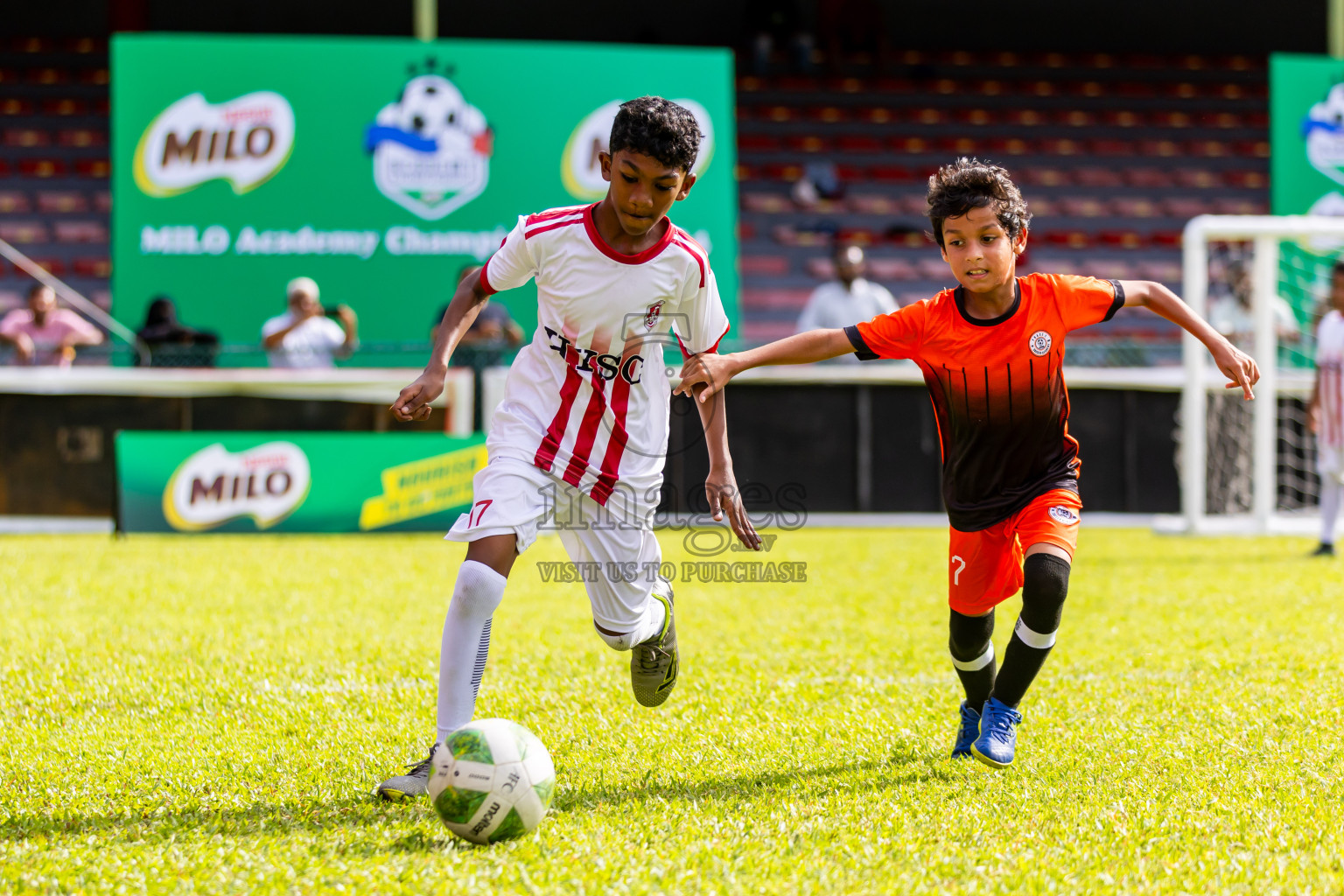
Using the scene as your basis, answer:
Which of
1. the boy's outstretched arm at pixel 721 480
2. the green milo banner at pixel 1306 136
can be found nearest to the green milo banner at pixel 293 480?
the boy's outstretched arm at pixel 721 480

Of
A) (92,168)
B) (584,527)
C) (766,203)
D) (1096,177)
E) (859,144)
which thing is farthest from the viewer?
(1096,177)

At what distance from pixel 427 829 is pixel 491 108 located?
11106 mm

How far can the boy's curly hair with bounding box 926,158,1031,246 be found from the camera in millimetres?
3635

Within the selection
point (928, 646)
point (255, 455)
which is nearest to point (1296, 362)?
point (928, 646)

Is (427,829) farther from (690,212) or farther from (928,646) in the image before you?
(690,212)

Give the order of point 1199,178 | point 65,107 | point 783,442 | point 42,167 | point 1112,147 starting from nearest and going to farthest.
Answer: point 783,442, point 42,167, point 65,107, point 1199,178, point 1112,147

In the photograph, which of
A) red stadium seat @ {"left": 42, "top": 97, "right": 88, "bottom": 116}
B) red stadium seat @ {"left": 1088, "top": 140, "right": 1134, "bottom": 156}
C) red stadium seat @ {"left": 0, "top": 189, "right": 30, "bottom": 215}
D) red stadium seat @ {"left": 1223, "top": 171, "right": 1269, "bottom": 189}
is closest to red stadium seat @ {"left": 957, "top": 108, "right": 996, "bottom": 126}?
red stadium seat @ {"left": 1088, "top": 140, "right": 1134, "bottom": 156}

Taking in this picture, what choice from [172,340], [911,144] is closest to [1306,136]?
[911,144]

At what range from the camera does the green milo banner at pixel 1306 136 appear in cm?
1409

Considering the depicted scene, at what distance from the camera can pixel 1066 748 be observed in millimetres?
3746

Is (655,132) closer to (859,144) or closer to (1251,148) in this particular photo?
(859,144)

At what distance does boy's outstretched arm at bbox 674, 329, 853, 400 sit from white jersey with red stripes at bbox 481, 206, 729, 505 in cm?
21

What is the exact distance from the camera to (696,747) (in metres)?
3.79

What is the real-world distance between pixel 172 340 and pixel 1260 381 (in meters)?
9.04
